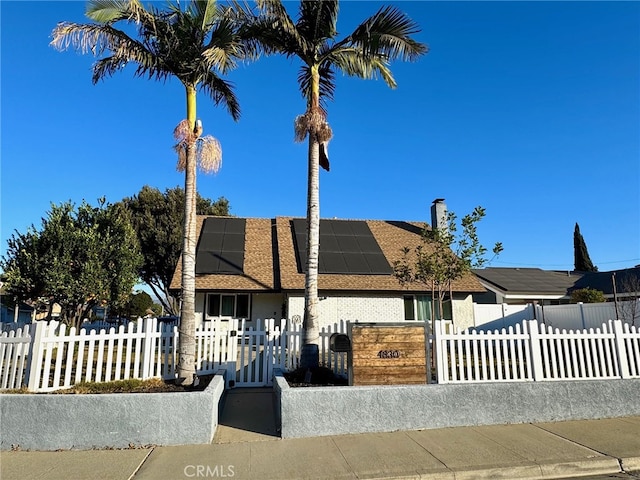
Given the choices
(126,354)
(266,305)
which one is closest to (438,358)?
(126,354)

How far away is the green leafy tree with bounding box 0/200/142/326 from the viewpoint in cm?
1488

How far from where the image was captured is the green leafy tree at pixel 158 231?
27375mm

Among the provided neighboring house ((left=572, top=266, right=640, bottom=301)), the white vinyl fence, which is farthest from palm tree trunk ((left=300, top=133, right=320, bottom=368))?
neighboring house ((left=572, top=266, right=640, bottom=301))

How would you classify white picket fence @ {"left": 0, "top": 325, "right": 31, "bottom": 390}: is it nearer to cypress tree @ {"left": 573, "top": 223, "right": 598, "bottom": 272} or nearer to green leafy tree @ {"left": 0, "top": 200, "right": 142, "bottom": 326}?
green leafy tree @ {"left": 0, "top": 200, "right": 142, "bottom": 326}

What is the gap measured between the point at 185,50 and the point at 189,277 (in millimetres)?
4641

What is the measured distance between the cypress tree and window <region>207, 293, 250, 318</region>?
4292 cm

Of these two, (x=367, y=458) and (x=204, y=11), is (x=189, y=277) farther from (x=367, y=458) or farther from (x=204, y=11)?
(x=204, y=11)

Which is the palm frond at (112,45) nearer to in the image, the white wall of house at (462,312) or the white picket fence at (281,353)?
the white picket fence at (281,353)

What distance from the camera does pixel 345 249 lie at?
19203 mm

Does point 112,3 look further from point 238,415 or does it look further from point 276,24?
point 238,415

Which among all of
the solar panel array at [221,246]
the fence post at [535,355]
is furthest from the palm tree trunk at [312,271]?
the solar panel array at [221,246]

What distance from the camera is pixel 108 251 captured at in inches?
622

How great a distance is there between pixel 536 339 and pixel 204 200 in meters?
28.2

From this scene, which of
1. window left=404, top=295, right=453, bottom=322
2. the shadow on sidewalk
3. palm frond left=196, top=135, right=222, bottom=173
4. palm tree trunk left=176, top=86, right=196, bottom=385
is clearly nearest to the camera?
the shadow on sidewalk
